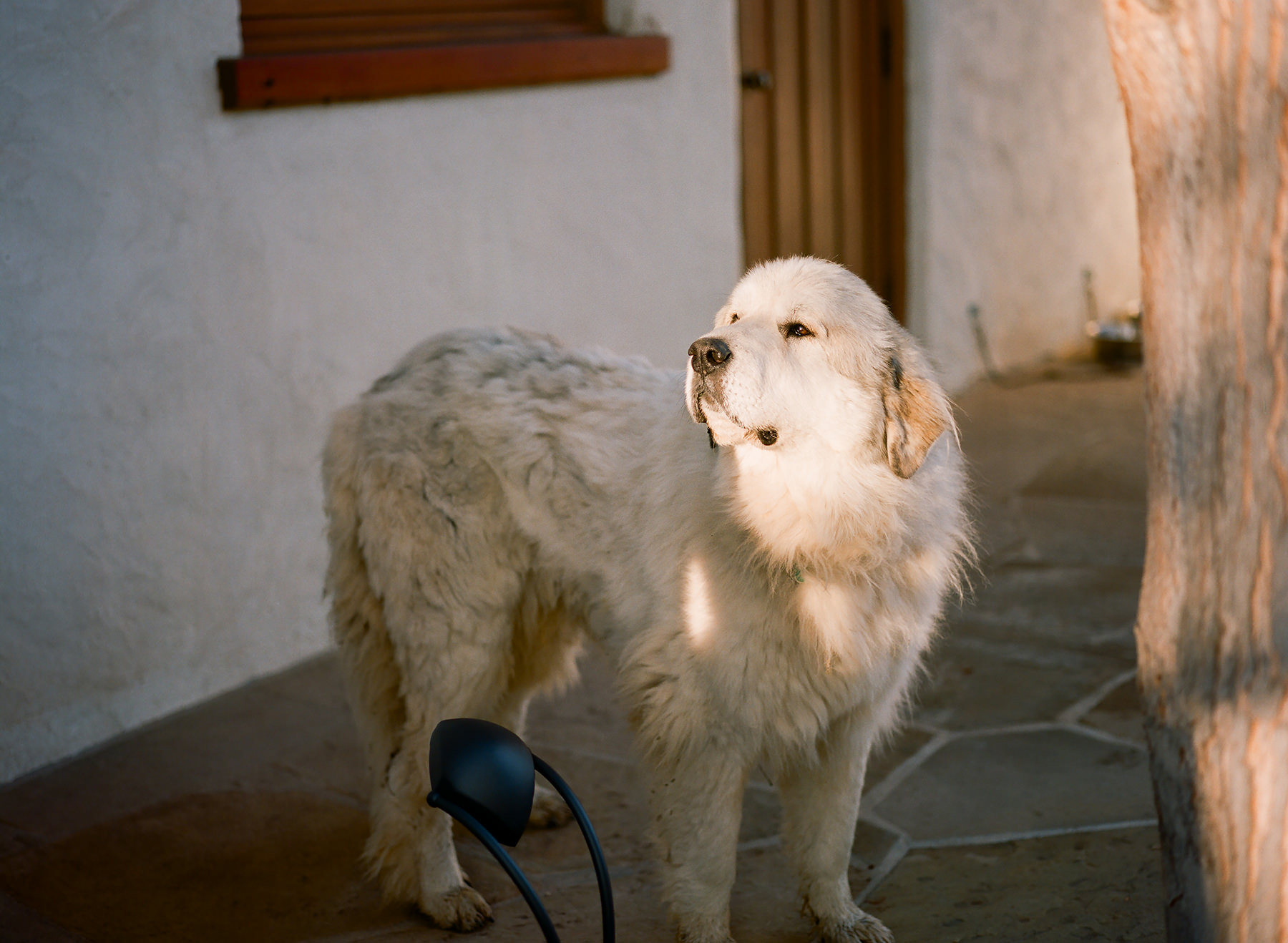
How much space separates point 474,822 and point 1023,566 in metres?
4.03

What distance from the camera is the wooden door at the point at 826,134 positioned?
6.91m

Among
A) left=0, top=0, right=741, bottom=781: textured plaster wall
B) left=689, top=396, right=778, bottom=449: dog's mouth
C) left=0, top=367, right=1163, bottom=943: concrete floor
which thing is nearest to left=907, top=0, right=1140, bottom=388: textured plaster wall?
left=0, top=0, right=741, bottom=781: textured plaster wall

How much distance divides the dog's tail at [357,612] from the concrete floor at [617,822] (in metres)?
0.42

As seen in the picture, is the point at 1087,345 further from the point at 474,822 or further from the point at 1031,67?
A: the point at 474,822

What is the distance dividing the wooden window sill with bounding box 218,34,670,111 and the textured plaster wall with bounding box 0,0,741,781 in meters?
0.09

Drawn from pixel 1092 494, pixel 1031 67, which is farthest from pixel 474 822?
pixel 1031 67

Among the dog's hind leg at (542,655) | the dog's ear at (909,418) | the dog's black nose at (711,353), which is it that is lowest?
the dog's hind leg at (542,655)

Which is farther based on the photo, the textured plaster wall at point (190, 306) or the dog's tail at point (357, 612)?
the textured plaster wall at point (190, 306)

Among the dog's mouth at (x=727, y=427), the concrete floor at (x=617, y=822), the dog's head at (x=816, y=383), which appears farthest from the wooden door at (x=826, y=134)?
the dog's mouth at (x=727, y=427)

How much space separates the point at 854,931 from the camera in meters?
2.86

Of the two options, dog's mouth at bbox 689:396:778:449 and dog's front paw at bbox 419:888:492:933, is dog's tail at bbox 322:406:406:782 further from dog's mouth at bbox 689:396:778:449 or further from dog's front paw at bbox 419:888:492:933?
dog's mouth at bbox 689:396:778:449

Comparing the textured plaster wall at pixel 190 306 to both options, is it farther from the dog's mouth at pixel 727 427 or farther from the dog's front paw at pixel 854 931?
the dog's front paw at pixel 854 931

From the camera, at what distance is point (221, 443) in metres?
4.25

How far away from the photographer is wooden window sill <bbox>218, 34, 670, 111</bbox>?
4.13m
